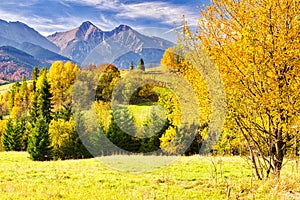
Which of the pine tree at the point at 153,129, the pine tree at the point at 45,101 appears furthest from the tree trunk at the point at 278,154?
the pine tree at the point at 45,101

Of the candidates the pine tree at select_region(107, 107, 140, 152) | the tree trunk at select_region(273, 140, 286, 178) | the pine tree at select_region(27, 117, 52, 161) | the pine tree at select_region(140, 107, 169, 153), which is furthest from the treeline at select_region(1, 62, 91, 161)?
the tree trunk at select_region(273, 140, 286, 178)

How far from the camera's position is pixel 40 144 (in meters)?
52.2

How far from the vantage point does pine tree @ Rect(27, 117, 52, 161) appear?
5084 cm

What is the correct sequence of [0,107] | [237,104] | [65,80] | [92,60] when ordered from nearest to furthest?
[237,104], [92,60], [65,80], [0,107]

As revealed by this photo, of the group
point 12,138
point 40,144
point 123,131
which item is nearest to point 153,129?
point 123,131

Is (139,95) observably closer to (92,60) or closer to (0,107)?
(92,60)

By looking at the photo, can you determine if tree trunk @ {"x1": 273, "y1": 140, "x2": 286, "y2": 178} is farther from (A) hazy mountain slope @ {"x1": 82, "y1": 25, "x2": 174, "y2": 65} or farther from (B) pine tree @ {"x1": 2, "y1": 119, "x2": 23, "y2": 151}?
(B) pine tree @ {"x1": 2, "y1": 119, "x2": 23, "y2": 151}

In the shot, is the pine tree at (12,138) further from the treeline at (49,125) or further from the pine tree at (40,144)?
the pine tree at (40,144)

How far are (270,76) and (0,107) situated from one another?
129499 mm

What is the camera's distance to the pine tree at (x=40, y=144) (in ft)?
167

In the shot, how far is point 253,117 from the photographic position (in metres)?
11.9

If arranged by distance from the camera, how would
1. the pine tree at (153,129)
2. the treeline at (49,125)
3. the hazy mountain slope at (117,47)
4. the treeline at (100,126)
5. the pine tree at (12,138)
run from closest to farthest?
the hazy mountain slope at (117,47)
the treeline at (100,126)
the pine tree at (153,129)
the treeline at (49,125)
the pine tree at (12,138)

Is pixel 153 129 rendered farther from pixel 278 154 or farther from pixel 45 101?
pixel 278 154

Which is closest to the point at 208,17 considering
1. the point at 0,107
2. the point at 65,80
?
the point at 65,80
